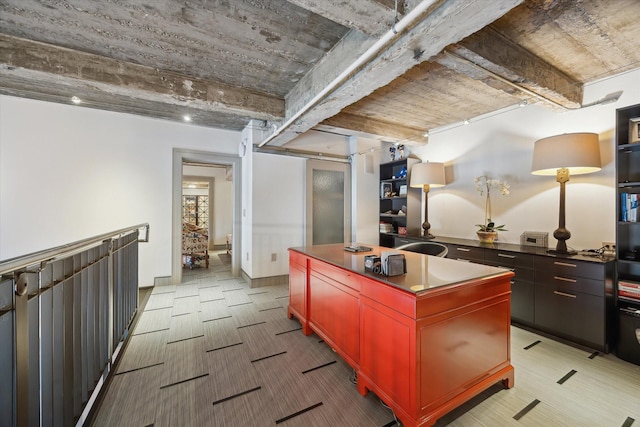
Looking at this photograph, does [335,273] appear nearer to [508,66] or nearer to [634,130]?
[508,66]

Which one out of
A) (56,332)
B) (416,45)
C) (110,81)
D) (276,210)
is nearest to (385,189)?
(276,210)

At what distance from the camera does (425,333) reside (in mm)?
1422

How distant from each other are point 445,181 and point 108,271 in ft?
14.9

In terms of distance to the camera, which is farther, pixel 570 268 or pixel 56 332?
pixel 570 268

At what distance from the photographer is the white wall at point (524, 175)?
8.84ft

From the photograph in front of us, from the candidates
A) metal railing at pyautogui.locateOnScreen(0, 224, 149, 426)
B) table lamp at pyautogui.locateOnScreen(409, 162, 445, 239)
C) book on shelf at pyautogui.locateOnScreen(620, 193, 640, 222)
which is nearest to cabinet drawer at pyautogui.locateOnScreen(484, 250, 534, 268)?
book on shelf at pyautogui.locateOnScreen(620, 193, 640, 222)

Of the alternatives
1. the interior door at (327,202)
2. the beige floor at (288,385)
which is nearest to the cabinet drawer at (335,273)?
the beige floor at (288,385)

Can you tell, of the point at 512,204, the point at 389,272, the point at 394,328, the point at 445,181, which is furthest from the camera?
the point at 445,181

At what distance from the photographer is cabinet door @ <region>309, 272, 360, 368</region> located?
6.33ft

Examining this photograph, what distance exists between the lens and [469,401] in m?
1.72

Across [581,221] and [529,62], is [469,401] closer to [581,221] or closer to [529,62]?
[581,221]

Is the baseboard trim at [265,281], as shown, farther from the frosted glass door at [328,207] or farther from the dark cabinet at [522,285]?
the dark cabinet at [522,285]

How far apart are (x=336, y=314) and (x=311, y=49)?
2.37 m

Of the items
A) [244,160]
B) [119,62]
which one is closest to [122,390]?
[119,62]
